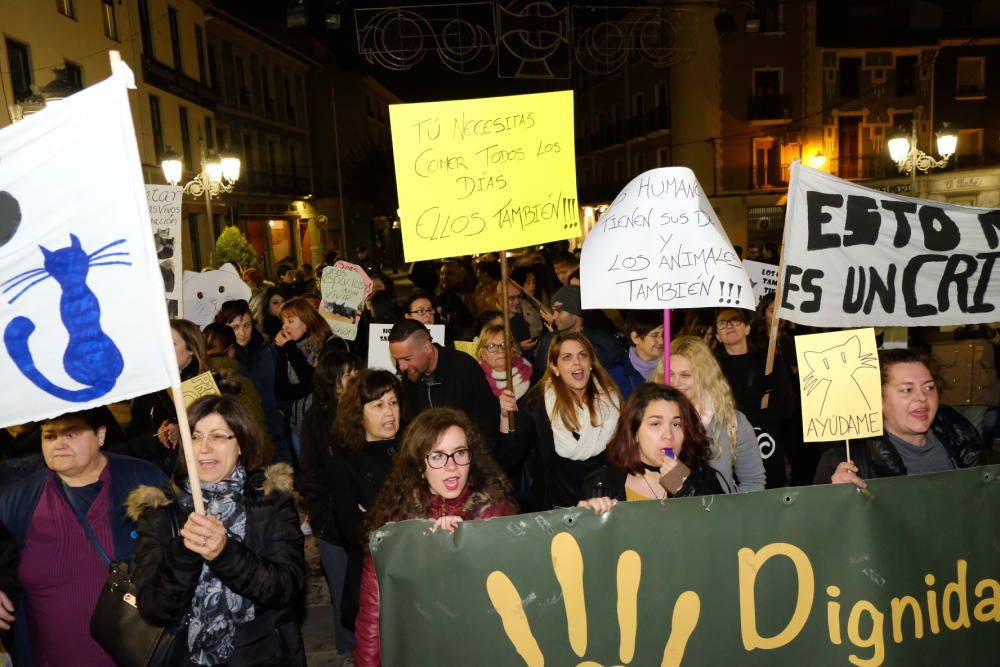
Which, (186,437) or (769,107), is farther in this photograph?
(769,107)

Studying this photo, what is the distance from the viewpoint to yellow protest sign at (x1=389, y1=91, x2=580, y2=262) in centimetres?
387

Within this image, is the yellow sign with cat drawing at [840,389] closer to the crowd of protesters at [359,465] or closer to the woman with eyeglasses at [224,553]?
the crowd of protesters at [359,465]

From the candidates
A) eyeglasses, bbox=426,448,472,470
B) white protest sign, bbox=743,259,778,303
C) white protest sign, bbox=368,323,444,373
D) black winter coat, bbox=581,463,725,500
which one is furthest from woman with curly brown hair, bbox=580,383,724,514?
white protest sign, bbox=743,259,778,303

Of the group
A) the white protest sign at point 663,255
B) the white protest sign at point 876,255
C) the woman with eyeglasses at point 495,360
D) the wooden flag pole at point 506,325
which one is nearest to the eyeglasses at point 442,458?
the wooden flag pole at point 506,325

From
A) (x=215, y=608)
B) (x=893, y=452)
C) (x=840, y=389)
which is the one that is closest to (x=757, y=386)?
(x=893, y=452)

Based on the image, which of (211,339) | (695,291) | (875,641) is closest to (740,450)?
(695,291)

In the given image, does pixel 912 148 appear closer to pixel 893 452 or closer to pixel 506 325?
pixel 893 452

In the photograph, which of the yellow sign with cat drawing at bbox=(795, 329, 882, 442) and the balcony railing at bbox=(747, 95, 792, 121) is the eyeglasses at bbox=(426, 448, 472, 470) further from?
the balcony railing at bbox=(747, 95, 792, 121)

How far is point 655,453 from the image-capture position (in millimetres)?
3189

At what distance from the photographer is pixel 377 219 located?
182 ft

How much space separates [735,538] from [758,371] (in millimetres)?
2723

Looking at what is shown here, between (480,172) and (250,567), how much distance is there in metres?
2.20

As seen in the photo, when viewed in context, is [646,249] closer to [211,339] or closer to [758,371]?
[758,371]

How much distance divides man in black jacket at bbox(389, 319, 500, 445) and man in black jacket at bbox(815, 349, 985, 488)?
2.16 m
